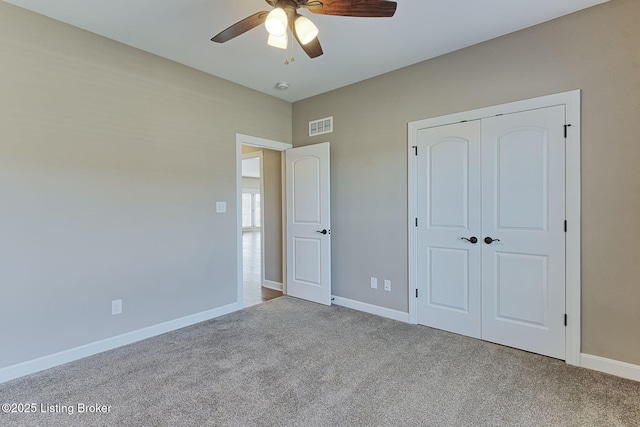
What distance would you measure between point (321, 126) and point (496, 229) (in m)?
2.44

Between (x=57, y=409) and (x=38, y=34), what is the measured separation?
272 cm

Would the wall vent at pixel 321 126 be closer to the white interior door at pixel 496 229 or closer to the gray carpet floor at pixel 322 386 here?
the white interior door at pixel 496 229

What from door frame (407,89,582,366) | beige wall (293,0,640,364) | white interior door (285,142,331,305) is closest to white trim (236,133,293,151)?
white interior door (285,142,331,305)

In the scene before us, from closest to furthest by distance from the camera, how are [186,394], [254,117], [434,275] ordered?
[186,394]
[434,275]
[254,117]

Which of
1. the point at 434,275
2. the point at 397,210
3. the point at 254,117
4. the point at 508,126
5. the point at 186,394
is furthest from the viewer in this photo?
the point at 254,117

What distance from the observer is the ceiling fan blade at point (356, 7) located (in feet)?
5.65

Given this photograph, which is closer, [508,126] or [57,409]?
[57,409]

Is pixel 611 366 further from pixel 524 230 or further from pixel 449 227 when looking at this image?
pixel 449 227

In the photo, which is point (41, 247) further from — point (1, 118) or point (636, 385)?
point (636, 385)

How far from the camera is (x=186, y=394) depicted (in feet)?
6.77

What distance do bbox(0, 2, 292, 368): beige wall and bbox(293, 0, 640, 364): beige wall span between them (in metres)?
1.70

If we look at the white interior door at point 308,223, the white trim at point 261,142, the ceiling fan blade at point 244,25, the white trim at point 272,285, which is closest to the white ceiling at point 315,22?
the ceiling fan blade at point 244,25

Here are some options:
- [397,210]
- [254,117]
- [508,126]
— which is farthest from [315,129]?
[508,126]

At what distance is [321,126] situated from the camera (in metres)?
4.10
